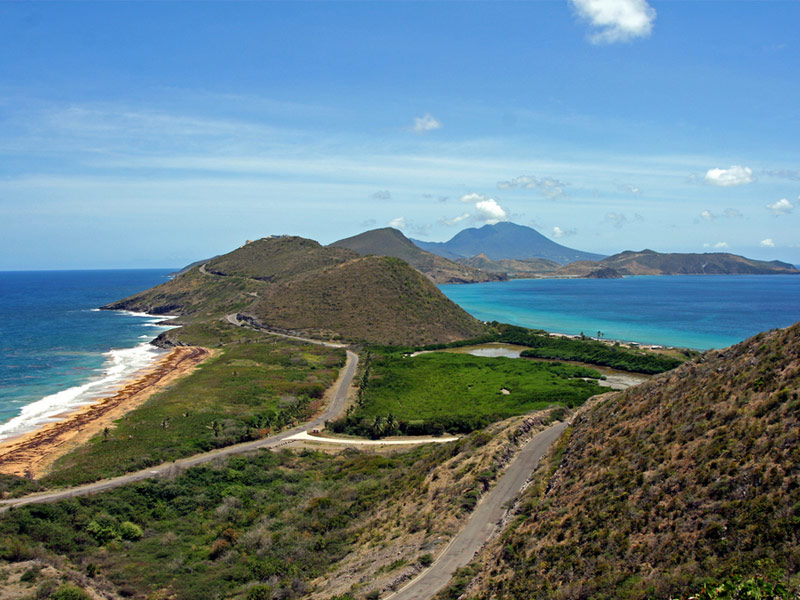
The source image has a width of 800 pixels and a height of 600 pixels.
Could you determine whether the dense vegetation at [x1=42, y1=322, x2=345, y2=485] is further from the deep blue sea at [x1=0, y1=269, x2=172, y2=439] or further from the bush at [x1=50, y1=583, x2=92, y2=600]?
the bush at [x1=50, y1=583, x2=92, y2=600]

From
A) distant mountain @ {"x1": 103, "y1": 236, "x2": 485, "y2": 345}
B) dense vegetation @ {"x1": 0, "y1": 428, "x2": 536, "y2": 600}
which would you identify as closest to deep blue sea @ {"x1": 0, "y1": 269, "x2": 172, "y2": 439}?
distant mountain @ {"x1": 103, "y1": 236, "x2": 485, "y2": 345}

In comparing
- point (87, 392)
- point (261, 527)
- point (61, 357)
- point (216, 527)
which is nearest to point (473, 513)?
point (261, 527)

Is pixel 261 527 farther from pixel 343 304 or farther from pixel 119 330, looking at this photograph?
pixel 119 330

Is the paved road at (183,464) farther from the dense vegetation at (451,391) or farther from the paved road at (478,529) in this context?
the paved road at (478,529)

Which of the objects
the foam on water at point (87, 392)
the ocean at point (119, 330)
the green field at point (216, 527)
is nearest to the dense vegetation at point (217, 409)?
the green field at point (216, 527)

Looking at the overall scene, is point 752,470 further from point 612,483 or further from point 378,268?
point 378,268

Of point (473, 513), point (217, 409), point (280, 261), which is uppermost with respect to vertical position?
point (280, 261)
